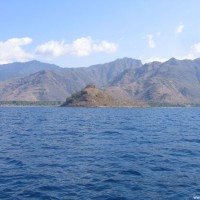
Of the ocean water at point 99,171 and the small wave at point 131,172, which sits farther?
the small wave at point 131,172

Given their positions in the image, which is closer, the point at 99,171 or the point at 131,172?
the point at 131,172

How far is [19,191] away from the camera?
2930 centimetres

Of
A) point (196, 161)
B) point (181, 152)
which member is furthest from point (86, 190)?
point (181, 152)

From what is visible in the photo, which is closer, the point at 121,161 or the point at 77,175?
the point at 77,175

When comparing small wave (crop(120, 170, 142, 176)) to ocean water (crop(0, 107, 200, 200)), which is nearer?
ocean water (crop(0, 107, 200, 200))

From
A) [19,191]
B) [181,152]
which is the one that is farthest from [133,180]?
[181,152]

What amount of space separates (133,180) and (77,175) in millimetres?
5995

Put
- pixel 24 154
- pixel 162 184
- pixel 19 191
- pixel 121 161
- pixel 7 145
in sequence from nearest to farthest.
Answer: pixel 19 191 → pixel 162 184 → pixel 121 161 → pixel 24 154 → pixel 7 145

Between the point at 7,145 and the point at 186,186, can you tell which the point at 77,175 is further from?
Answer: the point at 7,145

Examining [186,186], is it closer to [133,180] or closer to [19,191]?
[133,180]

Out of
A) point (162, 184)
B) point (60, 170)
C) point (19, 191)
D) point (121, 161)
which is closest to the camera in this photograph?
point (19, 191)

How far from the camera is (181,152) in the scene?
49.4 m

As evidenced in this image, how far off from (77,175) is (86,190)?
5212 mm

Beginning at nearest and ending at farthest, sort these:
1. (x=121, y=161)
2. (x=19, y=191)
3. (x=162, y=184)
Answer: (x=19, y=191), (x=162, y=184), (x=121, y=161)
